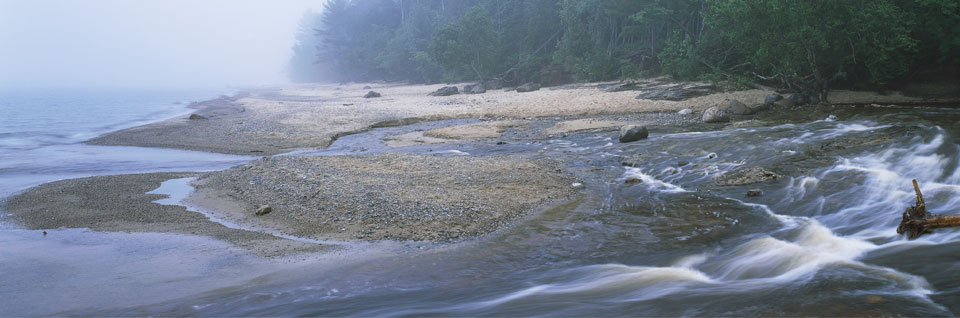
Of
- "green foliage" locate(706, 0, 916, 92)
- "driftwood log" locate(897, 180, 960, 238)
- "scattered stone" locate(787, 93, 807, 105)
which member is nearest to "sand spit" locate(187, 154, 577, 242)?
"driftwood log" locate(897, 180, 960, 238)

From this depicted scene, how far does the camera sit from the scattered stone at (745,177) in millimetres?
9586

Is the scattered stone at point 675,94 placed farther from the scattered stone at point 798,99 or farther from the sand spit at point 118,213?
the sand spit at point 118,213

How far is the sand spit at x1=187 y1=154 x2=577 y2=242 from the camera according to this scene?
7680mm

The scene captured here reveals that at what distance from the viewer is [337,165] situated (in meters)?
11.8

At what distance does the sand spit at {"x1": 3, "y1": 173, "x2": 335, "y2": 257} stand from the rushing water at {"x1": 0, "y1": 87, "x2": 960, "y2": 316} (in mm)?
1036

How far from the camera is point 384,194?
8.82 m

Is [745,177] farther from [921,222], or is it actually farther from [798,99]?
[798,99]

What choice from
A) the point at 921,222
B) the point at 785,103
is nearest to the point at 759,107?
the point at 785,103

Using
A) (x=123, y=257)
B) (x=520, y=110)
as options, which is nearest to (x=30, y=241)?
(x=123, y=257)

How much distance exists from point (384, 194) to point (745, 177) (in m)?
6.48

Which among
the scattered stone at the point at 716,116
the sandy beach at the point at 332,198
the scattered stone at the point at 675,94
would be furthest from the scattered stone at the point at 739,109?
the scattered stone at the point at 675,94

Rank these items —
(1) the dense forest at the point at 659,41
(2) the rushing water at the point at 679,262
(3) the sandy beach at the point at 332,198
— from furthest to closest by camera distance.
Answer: (1) the dense forest at the point at 659,41 → (3) the sandy beach at the point at 332,198 → (2) the rushing water at the point at 679,262

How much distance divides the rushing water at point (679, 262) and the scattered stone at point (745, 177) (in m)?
0.20

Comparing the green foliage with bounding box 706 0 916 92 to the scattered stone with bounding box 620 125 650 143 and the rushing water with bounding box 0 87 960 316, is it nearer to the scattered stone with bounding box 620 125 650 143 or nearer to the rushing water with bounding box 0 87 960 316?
the scattered stone with bounding box 620 125 650 143
